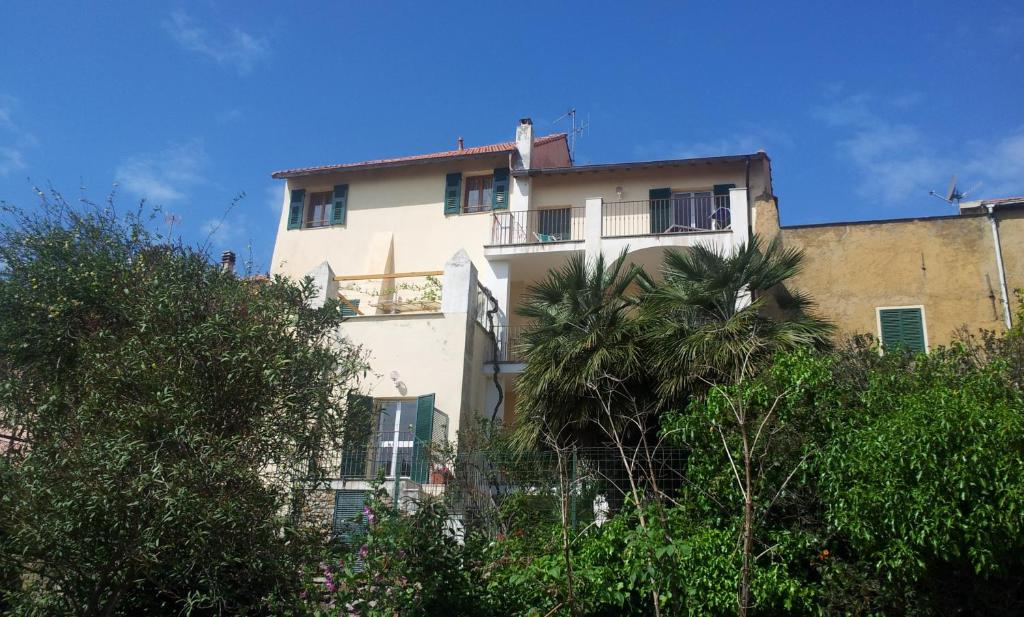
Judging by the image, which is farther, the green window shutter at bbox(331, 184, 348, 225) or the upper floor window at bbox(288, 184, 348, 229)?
the upper floor window at bbox(288, 184, 348, 229)

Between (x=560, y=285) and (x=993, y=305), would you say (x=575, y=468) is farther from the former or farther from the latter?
(x=993, y=305)

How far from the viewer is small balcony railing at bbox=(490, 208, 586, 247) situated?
20.2 meters

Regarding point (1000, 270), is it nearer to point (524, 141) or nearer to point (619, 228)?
point (619, 228)

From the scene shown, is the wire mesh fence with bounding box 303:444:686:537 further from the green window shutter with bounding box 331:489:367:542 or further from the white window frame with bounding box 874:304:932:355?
the white window frame with bounding box 874:304:932:355

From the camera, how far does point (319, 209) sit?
78.3 ft

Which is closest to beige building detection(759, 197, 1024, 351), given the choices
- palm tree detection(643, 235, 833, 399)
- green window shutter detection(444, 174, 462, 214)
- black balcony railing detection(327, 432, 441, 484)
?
palm tree detection(643, 235, 833, 399)

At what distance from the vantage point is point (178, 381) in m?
8.18

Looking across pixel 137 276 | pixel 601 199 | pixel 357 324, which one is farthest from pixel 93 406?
pixel 601 199

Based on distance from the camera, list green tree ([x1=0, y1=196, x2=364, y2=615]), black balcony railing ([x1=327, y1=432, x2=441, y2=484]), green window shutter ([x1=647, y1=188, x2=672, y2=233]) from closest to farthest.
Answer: green tree ([x1=0, y1=196, x2=364, y2=615])
black balcony railing ([x1=327, y1=432, x2=441, y2=484])
green window shutter ([x1=647, y1=188, x2=672, y2=233])

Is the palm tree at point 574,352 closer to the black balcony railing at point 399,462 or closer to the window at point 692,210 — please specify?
the black balcony railing at point 399,462

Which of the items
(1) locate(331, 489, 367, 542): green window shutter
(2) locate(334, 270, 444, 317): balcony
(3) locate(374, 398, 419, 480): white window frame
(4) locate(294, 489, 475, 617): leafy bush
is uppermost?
(2) locate(334, 270, 444, 317): balcony

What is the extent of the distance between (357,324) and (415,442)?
3.90m

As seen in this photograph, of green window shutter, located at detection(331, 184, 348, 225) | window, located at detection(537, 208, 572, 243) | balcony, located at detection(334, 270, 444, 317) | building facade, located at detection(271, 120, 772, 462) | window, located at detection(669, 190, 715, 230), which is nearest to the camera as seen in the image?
building facade, located at detection(271, 120, 772, 462)

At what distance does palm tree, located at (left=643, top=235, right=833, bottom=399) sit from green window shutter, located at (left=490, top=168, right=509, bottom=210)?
693 cm
